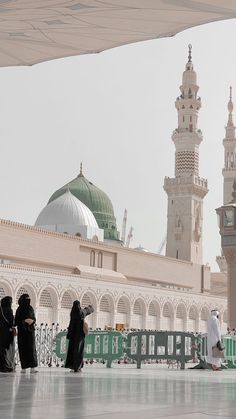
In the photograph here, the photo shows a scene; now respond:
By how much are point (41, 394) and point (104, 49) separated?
12.9 feet

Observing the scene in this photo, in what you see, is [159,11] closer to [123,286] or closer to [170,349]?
[170,349]

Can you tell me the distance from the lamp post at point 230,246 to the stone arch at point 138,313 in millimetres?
12812

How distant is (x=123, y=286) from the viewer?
1211 inches

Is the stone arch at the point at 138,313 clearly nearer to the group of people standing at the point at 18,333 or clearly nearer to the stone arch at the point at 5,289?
the stone arch at the point at 5,289

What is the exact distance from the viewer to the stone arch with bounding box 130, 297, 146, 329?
31891 millimetres

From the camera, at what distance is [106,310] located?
98.7 feet

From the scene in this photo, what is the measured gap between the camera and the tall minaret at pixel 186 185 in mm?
39875

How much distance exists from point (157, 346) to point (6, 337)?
2.83 metres

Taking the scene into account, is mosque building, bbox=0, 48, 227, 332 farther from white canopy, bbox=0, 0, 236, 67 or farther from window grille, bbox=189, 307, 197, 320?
white canopy, bbox=0, 0, 236, 67

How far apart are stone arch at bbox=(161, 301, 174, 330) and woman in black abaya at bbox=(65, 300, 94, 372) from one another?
1020 inches

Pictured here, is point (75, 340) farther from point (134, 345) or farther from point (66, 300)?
point (66, 300)

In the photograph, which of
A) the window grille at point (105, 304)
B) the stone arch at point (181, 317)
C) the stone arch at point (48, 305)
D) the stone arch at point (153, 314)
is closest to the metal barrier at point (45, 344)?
the stone arch at point (48, 305)

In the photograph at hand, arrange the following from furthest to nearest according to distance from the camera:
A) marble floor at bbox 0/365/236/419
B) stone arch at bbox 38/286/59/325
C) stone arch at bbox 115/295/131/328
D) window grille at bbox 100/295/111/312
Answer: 1. stone arch at bbox 115/295/131/328
2. window grille at bbox 100/295/111/312
3. stone arch at bbox 38/286/59/325
4. marble floor at bbox 0/365/236/419

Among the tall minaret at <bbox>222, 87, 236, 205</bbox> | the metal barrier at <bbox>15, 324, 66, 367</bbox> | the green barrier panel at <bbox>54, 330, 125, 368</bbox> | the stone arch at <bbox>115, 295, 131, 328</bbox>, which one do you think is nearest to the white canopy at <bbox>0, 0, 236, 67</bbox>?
the green barrier panel at <bbox>54, 330, 125, 368</bbox>
